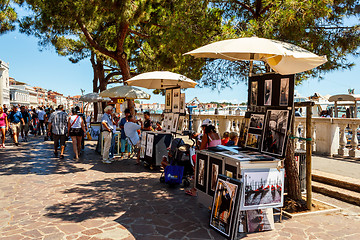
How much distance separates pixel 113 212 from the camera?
4.80 meters

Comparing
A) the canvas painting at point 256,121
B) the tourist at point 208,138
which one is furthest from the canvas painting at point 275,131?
the tourist at point 208,138

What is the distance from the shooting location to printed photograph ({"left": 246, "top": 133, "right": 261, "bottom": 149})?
15.5ft

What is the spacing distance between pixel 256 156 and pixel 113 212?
251 centimetres

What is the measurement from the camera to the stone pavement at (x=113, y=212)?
3986mm

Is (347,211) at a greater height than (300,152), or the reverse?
(300,152)

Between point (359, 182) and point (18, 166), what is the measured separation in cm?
886

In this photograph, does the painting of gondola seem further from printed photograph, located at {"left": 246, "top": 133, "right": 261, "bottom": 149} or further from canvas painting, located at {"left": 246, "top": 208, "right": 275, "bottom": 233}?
printed photograph, located at {"left": 246, "top": 133, "right": 261, "bottom": 149}

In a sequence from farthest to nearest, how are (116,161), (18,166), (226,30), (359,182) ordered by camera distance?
(116,161)
(18,166)
(226,30)
(359,182)

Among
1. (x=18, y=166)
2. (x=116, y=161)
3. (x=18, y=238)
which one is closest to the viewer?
(x=18, y=238)

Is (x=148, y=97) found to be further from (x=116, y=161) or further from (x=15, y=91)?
(x=15, y=91)

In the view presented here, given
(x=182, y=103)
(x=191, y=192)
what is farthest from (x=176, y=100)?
(x=191, y=192)

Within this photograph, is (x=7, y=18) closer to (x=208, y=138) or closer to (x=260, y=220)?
(x=208, y=138)

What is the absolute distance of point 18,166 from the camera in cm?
866

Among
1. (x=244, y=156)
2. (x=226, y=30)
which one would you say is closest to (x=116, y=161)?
(x=226, y=30)
